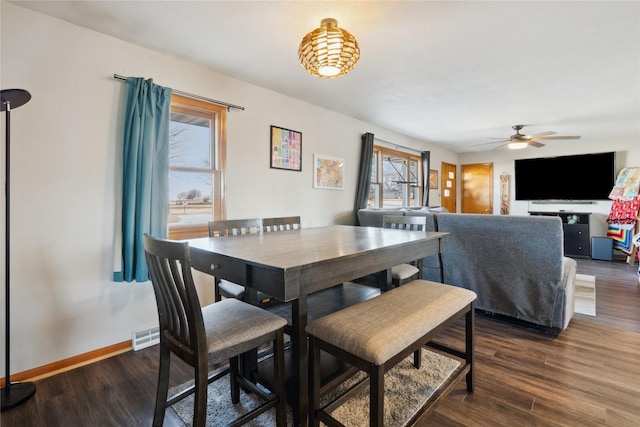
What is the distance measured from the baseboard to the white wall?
3 centimetres

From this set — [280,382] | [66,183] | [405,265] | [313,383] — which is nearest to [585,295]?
[405,265]

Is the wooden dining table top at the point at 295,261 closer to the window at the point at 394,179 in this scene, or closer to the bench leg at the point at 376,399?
the bench leg at the point at 376,399

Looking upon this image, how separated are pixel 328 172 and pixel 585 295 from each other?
328 cm

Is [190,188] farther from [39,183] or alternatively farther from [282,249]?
[282,249]

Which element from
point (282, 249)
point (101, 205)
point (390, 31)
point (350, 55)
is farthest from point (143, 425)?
point (390, 31)

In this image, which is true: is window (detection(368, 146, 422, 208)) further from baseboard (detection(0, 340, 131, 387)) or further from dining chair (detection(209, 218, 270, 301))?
baseboard (detection(0, 340, 131, 387))

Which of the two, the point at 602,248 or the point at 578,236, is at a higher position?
the point at 578,236

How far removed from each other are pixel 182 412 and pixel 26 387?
101 centimetres

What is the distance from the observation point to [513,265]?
98.6 inches

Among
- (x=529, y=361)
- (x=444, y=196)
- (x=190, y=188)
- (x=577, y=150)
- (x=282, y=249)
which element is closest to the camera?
(x=282, y=249)

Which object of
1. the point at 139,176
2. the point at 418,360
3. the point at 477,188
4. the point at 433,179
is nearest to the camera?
the point at 418,360

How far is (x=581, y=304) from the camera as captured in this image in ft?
10.1

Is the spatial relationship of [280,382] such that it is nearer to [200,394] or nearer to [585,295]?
[200,394]

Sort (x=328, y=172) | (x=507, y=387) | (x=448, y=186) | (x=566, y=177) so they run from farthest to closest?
(x=448, y=186), (x=566, y=177), (x=328, y=172), (x=507, y=387)
